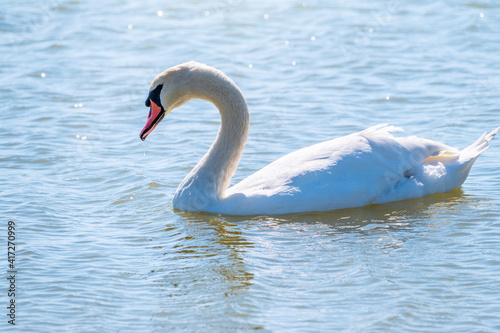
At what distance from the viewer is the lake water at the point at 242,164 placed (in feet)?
22.4

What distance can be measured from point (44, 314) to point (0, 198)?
306cm

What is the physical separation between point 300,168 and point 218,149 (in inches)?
39.5

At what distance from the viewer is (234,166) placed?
9.30 meters

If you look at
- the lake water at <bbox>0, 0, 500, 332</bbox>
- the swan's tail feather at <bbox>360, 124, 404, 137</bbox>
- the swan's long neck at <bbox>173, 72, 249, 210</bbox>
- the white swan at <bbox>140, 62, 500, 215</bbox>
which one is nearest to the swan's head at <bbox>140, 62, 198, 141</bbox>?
the white swan at <bbox>140, 62, 500, 215</bbox>

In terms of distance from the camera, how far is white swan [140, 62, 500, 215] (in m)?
8.66

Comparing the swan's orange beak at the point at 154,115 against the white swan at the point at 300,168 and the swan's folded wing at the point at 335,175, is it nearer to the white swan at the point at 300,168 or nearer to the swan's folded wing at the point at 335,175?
the white swan at the point at 300,168

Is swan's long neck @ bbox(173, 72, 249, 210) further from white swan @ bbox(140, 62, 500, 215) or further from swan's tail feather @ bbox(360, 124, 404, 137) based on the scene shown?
swan's tail feather @ bbox(360, 124, 404, 137)

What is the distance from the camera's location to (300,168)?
28.7 feet

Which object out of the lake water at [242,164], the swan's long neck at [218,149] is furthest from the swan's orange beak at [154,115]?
the lake water at [242,164]

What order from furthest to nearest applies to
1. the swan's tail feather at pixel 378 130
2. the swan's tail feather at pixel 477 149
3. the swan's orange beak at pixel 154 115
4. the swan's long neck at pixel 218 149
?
the swan's tail feather at pixel 477 149 < the swan's tail feather at pixel 378 130 < the swan's long neck at pixel 218 149 < the swan's orange beak at pixel 154 115

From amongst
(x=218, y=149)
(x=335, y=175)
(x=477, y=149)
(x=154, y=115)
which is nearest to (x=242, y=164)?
(x=218, y=149)

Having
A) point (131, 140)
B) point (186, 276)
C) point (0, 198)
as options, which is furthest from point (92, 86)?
point (186, 276)

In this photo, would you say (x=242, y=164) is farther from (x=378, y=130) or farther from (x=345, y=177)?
(x=345, y=177)

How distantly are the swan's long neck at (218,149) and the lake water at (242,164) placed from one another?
0.71 ft
